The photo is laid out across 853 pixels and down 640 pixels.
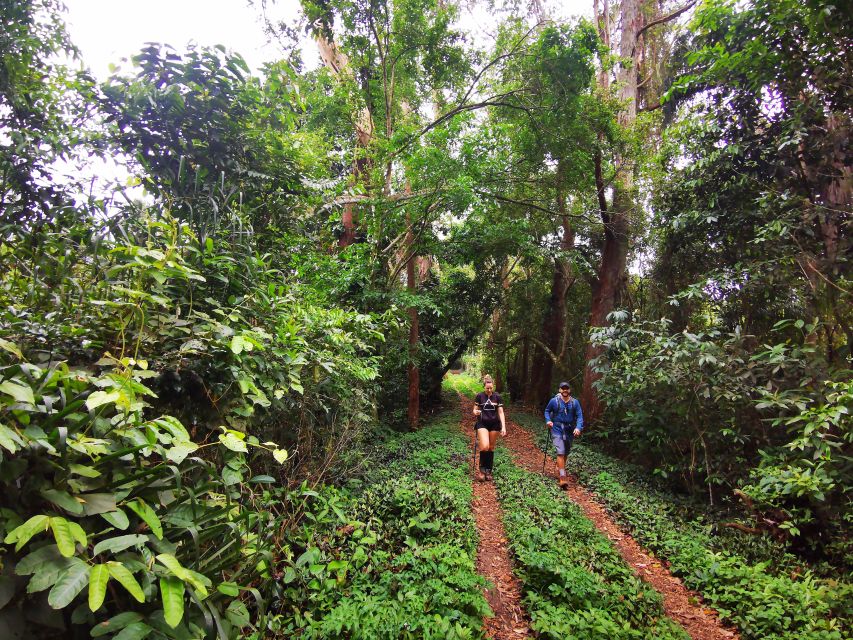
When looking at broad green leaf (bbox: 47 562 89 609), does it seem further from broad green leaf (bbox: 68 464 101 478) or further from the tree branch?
the tree branch

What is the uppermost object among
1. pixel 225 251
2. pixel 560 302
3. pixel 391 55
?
pixel 391 55

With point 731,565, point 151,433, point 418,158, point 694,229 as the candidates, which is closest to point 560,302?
point 694,229

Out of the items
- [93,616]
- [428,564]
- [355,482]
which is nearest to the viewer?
[93,616]

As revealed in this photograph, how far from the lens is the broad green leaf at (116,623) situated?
4.87 feet

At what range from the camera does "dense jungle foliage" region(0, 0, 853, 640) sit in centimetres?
178

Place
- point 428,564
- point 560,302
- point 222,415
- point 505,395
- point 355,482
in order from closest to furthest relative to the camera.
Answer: point 222,415 < point 428,564 < point 355,482 < point 560,302 < point 505,395

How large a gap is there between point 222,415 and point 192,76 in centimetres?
355

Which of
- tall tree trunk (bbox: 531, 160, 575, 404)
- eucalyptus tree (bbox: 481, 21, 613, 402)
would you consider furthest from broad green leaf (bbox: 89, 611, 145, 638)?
tall tree trunk (bbox: 531, 160, 575, 404)

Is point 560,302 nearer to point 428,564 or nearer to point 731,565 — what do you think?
point 731,565

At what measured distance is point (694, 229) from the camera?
796cm

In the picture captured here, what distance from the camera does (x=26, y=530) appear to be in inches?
52.5

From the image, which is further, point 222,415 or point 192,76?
point 192,76

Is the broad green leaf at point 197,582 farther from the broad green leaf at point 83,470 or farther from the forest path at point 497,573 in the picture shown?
the forest path at point 497,573

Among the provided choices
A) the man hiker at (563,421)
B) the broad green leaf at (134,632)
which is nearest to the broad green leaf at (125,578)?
the broad green leaf at (134,632)
